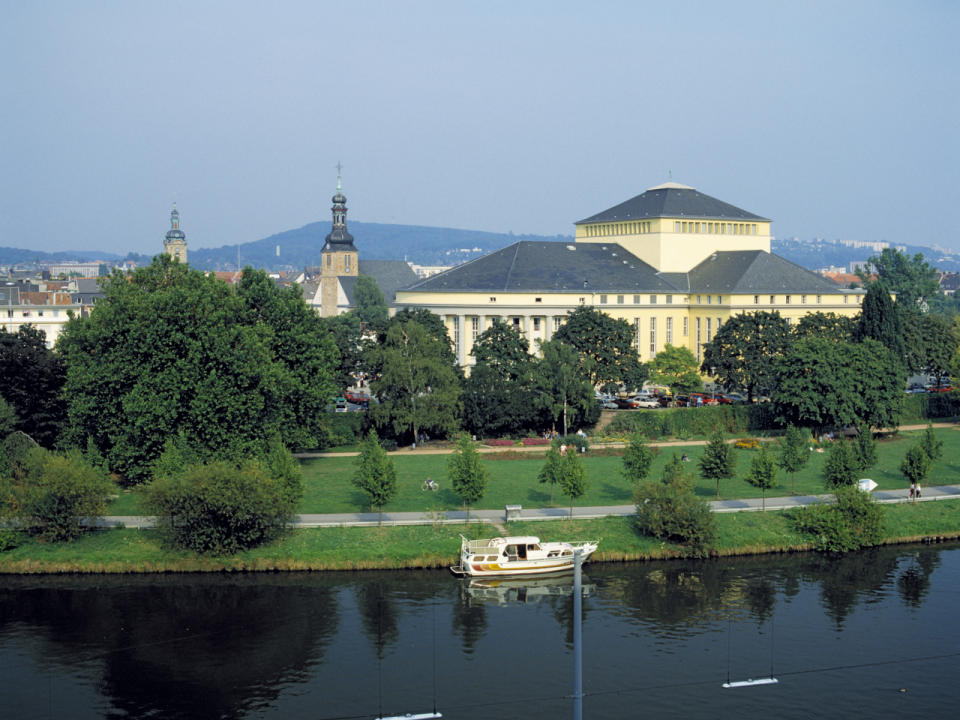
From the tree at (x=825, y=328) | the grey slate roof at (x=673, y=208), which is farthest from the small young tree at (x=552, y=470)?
the grey slate roof at (x=673, y=208)

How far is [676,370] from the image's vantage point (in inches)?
3583

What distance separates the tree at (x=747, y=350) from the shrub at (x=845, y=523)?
99.8ft

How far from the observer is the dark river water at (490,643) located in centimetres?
3388

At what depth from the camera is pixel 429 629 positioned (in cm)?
3997

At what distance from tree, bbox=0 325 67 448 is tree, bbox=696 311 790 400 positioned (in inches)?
1750

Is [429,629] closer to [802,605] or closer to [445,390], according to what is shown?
[802,605]

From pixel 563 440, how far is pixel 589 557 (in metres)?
21.1

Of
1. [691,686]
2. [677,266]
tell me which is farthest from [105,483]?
[677,266]

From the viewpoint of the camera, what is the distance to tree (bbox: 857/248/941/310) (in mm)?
158250

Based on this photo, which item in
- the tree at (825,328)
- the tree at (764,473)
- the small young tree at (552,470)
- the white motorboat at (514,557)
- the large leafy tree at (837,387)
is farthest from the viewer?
the tree at (825,328)

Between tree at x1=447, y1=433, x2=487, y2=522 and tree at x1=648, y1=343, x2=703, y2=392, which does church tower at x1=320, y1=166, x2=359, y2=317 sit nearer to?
tree at x1=648, y1=343, x2=703, y2=392

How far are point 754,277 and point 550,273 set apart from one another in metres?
17.6

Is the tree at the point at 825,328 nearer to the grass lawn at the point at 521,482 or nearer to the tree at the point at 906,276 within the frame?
the grass lawn at the point at 521,482

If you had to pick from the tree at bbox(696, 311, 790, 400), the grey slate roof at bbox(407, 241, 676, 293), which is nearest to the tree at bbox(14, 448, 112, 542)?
the tree at bbox(696, 311, 790, 400)
